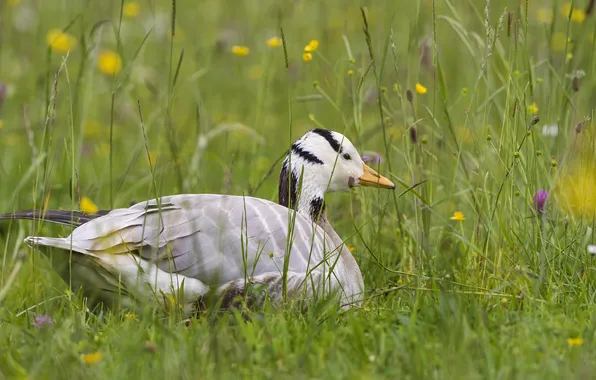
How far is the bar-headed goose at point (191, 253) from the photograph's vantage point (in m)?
4.23

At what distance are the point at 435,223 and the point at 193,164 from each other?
1.43 metres

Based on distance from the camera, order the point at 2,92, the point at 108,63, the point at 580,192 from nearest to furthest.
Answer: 1. the point at 580,192
2. the point at 2,92
3. the point at 108,63

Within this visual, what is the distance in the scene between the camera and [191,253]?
4.30 meters

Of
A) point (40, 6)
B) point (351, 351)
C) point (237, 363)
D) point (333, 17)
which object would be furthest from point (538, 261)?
point (40, 6)

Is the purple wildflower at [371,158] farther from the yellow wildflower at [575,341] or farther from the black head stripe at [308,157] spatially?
the yellow wildflower at [575,341]

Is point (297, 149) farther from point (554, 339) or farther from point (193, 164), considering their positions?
point (554, 339)

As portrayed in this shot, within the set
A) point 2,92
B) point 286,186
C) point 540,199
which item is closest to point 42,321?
point 286,186

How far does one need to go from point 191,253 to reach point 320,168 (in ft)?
3.13

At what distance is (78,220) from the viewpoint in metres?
4.61

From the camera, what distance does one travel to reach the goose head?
195 inches

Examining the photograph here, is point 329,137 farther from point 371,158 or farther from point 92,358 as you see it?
point 92,358

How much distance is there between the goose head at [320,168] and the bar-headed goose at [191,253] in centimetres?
47

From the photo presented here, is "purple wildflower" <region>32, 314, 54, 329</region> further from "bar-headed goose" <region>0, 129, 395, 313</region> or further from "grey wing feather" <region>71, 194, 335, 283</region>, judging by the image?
"grey wing feather" <region>71, 194, 335, 283</region>

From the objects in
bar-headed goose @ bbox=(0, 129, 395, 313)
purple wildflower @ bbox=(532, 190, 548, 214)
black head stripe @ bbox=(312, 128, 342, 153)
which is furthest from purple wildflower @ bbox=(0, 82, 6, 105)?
purple wildflower @ bbox=(532, 190, 548, 214)
